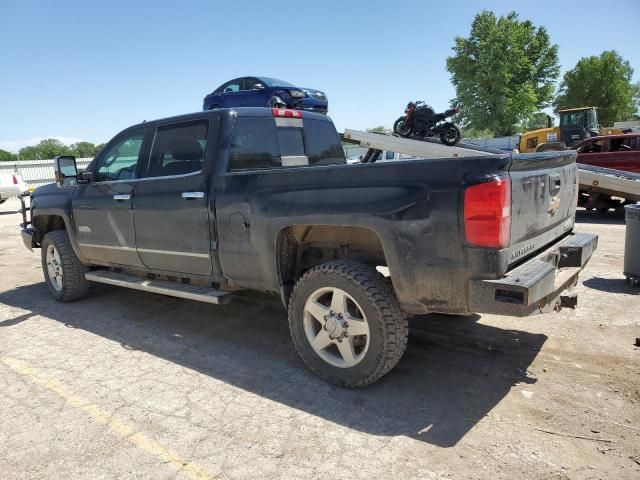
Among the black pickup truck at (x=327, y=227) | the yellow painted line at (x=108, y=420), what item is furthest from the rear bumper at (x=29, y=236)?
the yellow painted line at (x=108, y=420)

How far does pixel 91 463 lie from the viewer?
2.60 m

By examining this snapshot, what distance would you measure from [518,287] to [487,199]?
0.51 metres

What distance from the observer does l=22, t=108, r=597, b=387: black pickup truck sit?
8.96 feet

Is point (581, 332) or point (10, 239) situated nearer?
point (581, 332)

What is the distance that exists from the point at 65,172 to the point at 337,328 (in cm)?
394

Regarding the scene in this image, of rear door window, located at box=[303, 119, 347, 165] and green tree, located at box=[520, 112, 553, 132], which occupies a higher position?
green tree, located at box=[520, 112, 553, 132]

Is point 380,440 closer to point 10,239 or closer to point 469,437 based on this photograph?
point 469,437

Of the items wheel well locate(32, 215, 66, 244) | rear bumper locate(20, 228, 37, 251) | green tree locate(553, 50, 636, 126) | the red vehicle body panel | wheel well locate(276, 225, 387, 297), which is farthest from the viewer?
green tree locate(553, 50, 636, 126)

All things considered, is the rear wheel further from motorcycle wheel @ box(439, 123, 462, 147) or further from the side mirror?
the side mirror

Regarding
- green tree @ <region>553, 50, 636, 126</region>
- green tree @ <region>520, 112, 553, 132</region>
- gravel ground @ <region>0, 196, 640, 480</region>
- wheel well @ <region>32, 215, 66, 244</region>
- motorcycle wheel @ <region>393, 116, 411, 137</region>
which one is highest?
green tree @ <region>553, 50, 636, 126</region>

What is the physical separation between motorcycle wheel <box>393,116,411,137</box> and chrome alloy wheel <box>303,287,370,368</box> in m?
5.27

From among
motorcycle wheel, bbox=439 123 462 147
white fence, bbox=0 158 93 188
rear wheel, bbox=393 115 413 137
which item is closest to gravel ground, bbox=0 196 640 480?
motorcycle wheel, bbox=439 123 462 147

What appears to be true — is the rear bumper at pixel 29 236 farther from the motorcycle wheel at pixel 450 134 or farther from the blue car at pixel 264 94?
the motorcycle wheel at pixel 450 134

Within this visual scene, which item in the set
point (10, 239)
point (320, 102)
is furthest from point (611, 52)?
point (10, 239)
